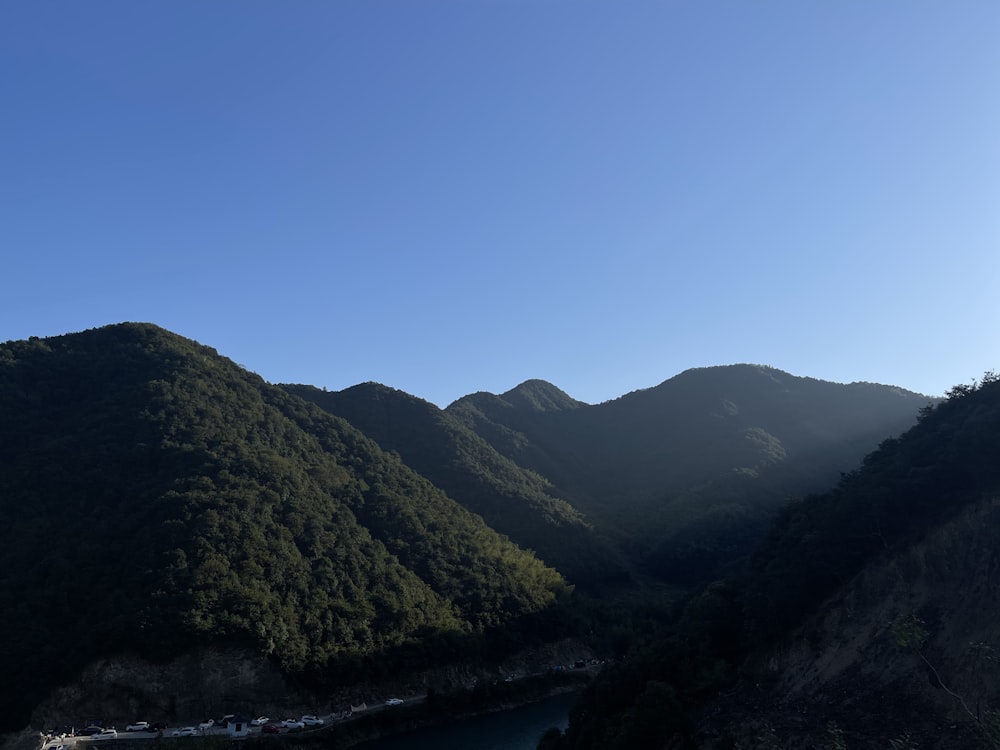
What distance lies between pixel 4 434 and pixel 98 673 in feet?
112

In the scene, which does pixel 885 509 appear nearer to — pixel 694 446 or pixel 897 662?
pixel 897 662

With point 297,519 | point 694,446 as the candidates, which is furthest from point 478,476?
point 694,446

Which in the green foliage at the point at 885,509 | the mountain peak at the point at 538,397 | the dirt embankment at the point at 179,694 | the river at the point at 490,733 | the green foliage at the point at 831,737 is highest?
the mountain peak at the point at 538,397

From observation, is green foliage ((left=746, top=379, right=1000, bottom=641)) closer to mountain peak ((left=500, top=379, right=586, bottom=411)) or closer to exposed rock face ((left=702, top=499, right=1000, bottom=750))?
exposed rock face ((left=702, top=499, right=1000, bottom=750))

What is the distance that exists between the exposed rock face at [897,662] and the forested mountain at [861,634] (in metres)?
0.07

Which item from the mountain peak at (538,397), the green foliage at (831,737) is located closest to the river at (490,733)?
the green foliage at (831,737)

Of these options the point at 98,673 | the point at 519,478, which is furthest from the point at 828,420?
the point at 98,673

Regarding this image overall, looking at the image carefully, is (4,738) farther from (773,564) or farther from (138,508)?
(773,564)

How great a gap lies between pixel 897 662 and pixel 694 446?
119m

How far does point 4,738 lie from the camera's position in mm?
44938

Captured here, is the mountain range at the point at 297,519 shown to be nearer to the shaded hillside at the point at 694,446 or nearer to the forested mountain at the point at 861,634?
the shaded hillside at the point at 694,446

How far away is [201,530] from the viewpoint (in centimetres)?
5925

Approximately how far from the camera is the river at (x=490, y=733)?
171 ft

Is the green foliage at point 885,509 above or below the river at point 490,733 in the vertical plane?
above
